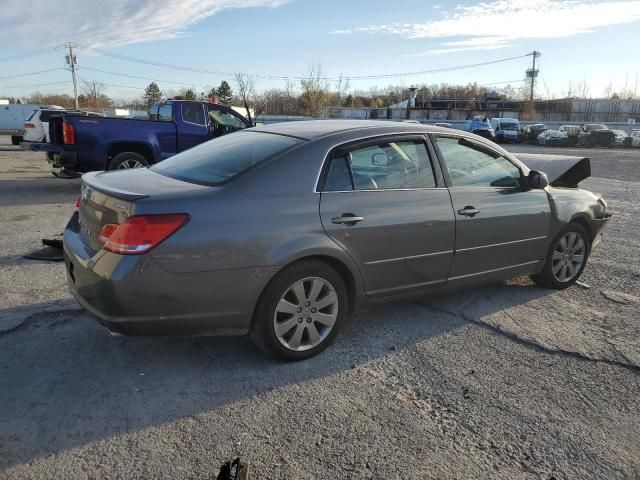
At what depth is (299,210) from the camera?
336 cm

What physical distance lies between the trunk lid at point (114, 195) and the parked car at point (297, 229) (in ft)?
0.04

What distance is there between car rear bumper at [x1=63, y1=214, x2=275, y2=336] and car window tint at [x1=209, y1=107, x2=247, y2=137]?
8120mm

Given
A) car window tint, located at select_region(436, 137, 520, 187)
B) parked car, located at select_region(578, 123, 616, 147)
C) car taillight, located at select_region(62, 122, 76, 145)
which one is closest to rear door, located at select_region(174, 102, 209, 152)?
car taillight, located at select_region(62, 122, 76, 145)

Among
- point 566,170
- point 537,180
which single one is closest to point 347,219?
point 537,180

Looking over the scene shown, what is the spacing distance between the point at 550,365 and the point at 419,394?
1096 mm

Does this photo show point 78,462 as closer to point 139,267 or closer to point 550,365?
point 139,267

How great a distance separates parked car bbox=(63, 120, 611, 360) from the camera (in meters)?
3.01

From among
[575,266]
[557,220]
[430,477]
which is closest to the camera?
[430,477]

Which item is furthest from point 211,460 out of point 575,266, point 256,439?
point 575,266

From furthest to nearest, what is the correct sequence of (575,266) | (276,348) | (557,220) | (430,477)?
1. (575,266)
2. (557,220)
3. (276,348)
4. (430,477)

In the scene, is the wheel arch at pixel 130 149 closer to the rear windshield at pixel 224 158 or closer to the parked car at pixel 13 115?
the rear windshield at pixel 224 158

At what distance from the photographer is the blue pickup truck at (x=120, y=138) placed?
934cm

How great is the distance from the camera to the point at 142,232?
2.94 metres

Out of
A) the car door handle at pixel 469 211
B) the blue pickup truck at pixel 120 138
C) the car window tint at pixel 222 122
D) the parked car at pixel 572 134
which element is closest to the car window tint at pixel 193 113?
the blue pickup truck at pixel 120 138
